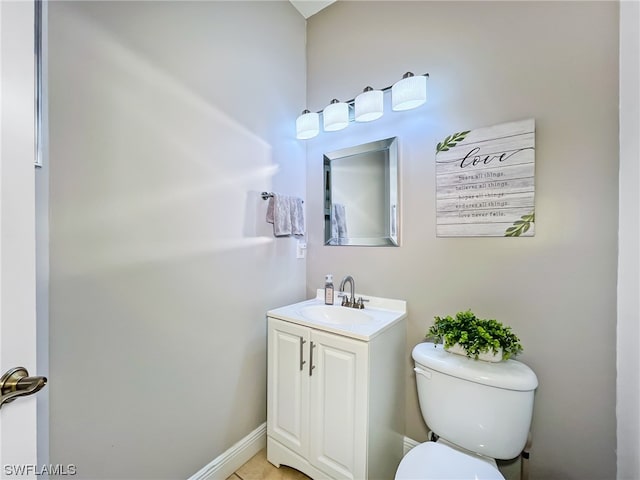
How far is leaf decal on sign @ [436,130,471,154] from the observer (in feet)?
4.40

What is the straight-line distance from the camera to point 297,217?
5.76 ft

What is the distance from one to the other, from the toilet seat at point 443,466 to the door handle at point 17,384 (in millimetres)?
1138

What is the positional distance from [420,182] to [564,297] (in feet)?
2.76

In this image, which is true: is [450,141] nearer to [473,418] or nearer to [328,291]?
[328,291]

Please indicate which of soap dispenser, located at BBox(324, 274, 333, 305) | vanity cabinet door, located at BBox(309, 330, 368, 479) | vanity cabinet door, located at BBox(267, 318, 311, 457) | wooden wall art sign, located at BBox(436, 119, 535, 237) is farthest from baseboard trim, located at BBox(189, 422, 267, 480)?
wooden wall art sign, located at BBox(436, 119, 535, 237)

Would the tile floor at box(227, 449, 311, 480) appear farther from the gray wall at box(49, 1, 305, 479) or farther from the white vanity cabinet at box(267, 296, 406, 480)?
the gray wall at box(49, 1, 305, 479)

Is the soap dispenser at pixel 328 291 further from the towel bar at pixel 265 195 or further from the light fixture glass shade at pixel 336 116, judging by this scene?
the light fixture glass shade at pixel 336 116

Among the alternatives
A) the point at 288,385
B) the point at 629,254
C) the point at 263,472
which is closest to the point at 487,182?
the point at 629,254

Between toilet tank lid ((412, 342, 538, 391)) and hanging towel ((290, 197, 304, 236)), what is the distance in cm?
101

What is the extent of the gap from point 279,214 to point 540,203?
133cm

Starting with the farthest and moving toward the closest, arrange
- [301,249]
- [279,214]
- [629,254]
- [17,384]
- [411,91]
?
[301,249] < [279,214] < [411,91] < [629,254] < [17,384]

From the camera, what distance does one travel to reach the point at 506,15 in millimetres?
1228

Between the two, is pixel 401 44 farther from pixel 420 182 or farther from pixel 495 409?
pixel 495 409

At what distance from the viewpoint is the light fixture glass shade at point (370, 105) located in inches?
58.8
